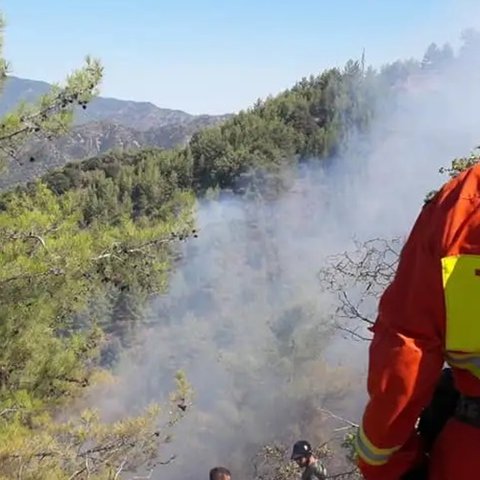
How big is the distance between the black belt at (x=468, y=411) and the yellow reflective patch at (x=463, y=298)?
102mm

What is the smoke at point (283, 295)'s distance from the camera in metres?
28.3

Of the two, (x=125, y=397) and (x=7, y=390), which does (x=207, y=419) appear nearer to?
(x=125, y=397)

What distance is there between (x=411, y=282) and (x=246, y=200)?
51319mm

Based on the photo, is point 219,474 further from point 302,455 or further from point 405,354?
point 405,354

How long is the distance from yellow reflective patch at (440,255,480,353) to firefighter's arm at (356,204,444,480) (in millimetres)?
17

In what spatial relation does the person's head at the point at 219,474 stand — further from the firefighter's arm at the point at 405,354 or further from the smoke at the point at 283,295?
the smoke at the point at 283,295

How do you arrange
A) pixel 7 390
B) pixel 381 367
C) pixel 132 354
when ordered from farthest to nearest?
pixel 132 354 → pixel 7 390 → pixel 381 367

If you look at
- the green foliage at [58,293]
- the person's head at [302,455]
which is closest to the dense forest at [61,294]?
the green foliage at [58,293]

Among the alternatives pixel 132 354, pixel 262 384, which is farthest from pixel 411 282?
pixel 132 354

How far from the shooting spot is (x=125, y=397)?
3139 centimetres

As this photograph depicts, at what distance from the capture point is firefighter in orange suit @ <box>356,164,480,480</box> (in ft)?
3.59

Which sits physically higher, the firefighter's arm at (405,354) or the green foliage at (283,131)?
the firefighter's arm at (405,354)

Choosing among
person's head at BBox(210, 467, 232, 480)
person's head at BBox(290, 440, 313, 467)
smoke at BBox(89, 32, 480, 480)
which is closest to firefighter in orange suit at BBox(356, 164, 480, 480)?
person's head at BBox(210, 467, 232, 480)

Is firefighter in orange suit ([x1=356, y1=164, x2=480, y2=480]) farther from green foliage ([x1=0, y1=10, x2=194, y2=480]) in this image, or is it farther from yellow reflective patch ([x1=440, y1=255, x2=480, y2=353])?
green foliage ([x1=0, y1=10, x2=194, y2=480])
